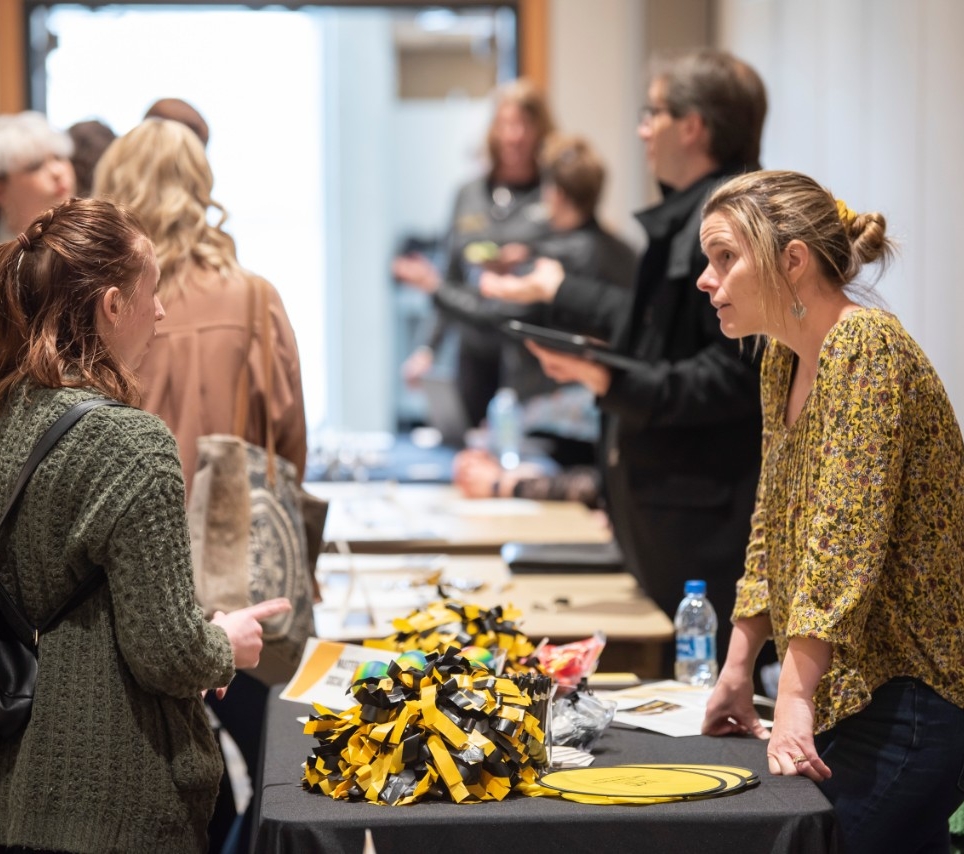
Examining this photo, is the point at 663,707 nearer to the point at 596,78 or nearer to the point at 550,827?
the point at 550,827

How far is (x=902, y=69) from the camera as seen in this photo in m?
3.36

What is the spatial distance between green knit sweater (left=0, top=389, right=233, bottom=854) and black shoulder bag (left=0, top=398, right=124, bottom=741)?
0.01m

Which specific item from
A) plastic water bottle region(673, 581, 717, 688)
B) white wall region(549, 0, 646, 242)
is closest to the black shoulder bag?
plastic water bottle region(673, 581, 717, 688)

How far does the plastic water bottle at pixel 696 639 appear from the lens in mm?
2580

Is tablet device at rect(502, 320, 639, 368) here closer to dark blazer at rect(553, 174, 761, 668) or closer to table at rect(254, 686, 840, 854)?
dark blazer at rect(553, 174, 761, 668)

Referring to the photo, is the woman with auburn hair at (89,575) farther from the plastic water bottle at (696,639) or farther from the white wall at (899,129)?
the white wall at (899,129)

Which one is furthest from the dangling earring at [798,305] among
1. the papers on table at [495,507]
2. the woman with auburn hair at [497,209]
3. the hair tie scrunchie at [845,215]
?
the woman with auburn hair at [497,209]

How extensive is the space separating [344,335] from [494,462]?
4.71m

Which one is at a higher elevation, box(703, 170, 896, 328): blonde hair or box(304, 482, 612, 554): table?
box(703, 170, 896, 328): blonde hair

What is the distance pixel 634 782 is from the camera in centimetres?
172

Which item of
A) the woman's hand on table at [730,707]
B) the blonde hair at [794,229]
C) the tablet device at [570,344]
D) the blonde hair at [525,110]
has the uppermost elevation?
the blonde hair at [525,110]

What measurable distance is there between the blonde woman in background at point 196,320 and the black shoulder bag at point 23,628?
2.86ft

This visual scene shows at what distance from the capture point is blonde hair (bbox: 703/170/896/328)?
1.87 m

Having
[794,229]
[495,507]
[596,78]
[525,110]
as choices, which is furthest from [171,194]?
[596,78]
